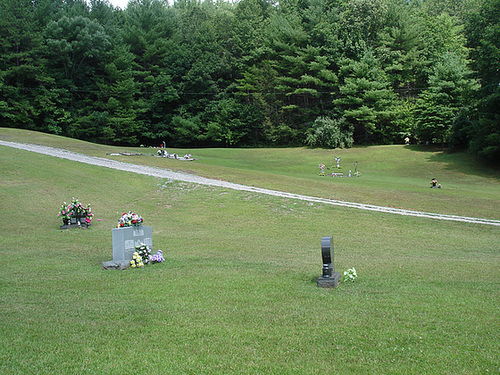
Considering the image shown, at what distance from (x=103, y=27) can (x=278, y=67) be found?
29.4m

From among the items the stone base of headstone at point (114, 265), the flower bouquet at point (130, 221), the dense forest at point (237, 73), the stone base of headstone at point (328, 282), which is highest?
the dense forest at point (237, 73)

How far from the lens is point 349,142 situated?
60.8 meters

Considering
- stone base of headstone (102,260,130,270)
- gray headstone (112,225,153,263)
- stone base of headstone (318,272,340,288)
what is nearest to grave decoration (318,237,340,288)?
stone base of headstone (318,272,340,288)

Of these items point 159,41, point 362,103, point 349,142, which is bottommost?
point 349,142

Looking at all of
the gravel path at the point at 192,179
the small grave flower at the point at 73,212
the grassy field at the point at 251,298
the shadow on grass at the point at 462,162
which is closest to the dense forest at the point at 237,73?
the shadow on grass at the point at 462,162

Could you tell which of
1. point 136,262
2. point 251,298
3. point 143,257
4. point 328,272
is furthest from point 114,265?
point 328,272

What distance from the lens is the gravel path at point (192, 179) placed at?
22.4 m

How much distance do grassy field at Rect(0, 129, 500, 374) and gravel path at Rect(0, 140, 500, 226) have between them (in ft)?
5.23

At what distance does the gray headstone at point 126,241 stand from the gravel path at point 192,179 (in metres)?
15.1

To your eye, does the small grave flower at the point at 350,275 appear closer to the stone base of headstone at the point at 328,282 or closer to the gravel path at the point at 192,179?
the stone base of headstone at the point at 328,282

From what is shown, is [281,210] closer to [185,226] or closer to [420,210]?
[185,226]

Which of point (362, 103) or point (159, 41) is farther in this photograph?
point (159, 41)

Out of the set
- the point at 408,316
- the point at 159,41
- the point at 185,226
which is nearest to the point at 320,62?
the point at 159,41

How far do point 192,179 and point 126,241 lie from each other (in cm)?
1951
